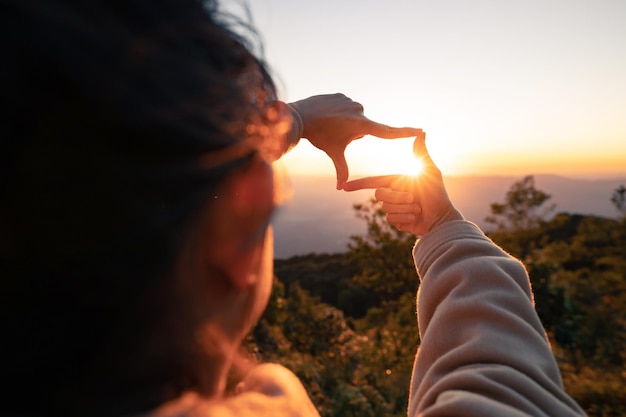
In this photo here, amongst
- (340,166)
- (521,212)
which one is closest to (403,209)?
(340,166)

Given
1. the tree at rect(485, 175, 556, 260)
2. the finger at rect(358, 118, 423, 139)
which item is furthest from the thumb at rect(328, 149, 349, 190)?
the tree at rect(485, 175, 556, 260)

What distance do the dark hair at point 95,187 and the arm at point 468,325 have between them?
1.82ft

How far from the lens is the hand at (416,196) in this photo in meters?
1.50

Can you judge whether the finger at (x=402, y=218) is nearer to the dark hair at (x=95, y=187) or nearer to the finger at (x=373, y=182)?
the finger at (x=373, y=182)

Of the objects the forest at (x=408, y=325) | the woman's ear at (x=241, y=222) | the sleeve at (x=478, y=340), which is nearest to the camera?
the woman's ear at (x=241, y=222)

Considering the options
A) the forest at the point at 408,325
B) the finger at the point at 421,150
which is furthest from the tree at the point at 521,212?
the finger at the point at 421,150

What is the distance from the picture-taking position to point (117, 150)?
1.70 feet

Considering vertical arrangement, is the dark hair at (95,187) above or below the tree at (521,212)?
above

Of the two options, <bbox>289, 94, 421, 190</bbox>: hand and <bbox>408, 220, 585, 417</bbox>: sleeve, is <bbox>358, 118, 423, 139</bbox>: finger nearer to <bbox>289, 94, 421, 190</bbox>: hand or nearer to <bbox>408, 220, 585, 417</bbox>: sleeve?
<bbox>289, 94, 421, 190</bbox>: hand

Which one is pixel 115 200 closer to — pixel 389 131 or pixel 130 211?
pixel 130 211

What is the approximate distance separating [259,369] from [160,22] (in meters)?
0.55

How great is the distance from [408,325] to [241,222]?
10.3 m

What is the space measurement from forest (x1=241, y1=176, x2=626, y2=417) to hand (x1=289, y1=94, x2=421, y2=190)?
436cm

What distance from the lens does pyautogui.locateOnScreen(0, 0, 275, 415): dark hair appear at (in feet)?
1.59
